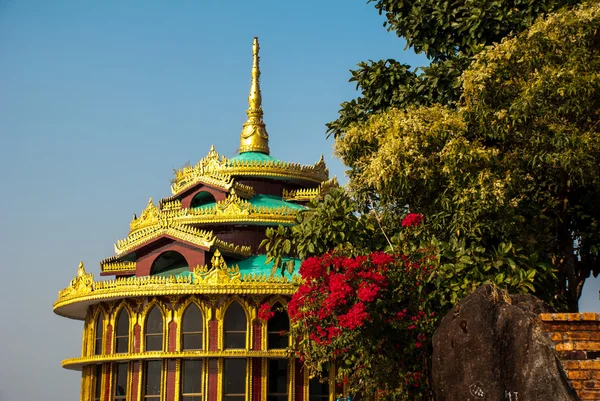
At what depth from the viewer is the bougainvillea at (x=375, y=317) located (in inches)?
706

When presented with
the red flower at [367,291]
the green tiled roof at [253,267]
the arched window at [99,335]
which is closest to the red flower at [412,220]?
the red flower at [367,291]

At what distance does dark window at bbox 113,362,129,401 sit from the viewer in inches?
1179

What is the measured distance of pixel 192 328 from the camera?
1137 inches

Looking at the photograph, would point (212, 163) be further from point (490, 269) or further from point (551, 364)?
point (551, 364)

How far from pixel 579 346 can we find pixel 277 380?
724 inches

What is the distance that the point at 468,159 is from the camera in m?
19.3

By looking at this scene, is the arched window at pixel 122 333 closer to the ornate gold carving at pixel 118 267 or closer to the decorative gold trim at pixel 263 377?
the ornate gold carving at pixel 118 267

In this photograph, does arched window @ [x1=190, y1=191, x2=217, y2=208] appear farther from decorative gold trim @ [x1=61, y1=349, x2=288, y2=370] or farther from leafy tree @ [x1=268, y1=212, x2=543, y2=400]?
leafy tree @ [x1=268, y1=212, x2=543, y2=400]

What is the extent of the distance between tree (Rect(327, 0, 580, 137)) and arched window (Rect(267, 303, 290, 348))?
761 cm

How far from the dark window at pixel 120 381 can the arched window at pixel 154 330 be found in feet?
5.19

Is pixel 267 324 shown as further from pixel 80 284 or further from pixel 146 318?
pixel 80 284

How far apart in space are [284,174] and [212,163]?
3.04m

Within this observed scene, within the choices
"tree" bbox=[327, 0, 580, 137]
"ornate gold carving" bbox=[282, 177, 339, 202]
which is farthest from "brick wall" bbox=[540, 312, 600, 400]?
"ornate gold carving" bbox=[282, 177, 339, 202]

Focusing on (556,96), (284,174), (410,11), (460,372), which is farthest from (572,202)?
(284,174)
